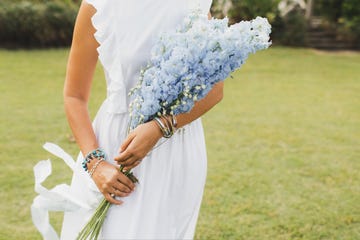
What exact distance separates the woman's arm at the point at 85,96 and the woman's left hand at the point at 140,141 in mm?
154

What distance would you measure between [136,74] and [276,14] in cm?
1421

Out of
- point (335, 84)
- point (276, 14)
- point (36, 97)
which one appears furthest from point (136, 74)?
point (276, 14)

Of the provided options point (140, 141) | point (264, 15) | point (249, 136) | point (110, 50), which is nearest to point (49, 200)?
point (140, 141)

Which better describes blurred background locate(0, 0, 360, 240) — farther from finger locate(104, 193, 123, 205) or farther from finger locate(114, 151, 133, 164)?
finger locate(114, 151, 133, 164)

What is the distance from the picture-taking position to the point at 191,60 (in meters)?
1.53

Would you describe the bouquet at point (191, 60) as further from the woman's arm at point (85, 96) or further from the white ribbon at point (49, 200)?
the white ribbon at point (49, 200)

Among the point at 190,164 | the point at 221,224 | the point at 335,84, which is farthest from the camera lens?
the point at 335,84

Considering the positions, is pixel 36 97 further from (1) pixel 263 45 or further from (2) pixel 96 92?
(1) pixel 263 45

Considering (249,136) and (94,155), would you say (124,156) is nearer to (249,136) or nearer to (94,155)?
(94,155)

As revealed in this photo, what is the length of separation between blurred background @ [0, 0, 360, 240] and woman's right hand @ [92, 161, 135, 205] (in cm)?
230

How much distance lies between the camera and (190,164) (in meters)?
1.96

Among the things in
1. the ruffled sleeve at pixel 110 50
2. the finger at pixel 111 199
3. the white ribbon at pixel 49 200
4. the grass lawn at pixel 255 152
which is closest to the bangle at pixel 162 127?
the ruffled sleeve at pixel 110 50

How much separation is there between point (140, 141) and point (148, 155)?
0.24 metres

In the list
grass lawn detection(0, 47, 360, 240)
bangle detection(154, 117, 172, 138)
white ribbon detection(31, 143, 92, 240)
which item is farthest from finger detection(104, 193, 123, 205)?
grass lawn detection(0, 47, 360, 240)
